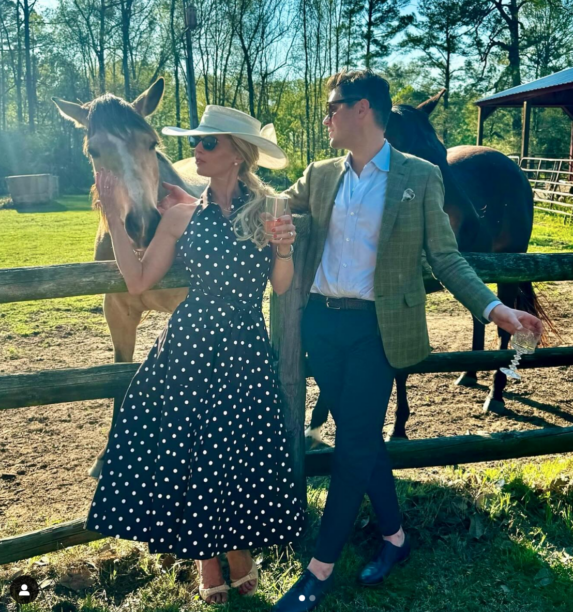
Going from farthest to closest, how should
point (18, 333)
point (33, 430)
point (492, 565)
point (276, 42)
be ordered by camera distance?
1. point (276, 42)
2. point (18, 333)
3. point (33, 430)
4. point (492, 565)

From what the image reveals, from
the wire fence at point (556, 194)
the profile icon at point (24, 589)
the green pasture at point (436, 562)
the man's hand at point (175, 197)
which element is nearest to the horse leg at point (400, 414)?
the green pasture at point (436, 562)

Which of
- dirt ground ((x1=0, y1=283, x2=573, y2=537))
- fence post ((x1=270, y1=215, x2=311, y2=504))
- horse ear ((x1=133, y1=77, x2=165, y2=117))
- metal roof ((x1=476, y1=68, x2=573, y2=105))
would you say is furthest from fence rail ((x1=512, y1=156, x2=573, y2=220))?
fence post ((x1=270, y1=215, x2=311, y2=504))

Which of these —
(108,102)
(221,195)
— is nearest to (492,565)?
(221,195)

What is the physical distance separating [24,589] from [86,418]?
2.21 metres

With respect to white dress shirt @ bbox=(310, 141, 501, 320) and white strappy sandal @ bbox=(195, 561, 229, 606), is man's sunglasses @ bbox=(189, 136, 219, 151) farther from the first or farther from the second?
white strappy sandal @ bbox=(195, 561, 229, 606)

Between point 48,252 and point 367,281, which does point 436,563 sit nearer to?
point 367,281

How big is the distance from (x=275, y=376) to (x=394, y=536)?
2.99 feet

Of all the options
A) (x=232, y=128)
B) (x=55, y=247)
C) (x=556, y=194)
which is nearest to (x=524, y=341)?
(x=232, y=128)

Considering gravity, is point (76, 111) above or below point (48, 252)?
above

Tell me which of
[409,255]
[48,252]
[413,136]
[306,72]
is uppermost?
[306,72]

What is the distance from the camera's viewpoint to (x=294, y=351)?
2.72 m

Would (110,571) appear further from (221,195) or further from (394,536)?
(221,195)

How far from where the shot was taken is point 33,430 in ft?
14.5

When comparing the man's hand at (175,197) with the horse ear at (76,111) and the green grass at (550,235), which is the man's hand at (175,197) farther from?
the green grass at (550,235)
